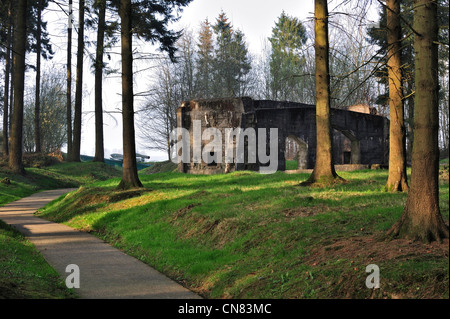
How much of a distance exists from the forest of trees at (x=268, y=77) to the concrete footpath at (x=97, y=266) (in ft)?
14.0

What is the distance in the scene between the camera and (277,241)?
9.28 metres

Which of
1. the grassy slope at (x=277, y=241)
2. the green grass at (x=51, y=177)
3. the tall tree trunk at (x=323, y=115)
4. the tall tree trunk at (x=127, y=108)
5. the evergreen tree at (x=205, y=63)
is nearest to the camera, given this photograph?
the grassy slope at (x=277, y=241)

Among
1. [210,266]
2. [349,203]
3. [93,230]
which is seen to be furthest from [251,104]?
[210,266]

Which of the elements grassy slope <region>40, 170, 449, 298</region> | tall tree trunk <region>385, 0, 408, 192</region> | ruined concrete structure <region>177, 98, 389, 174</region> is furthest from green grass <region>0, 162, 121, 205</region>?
tall tree trunk <region>385, 0, 408, 192</region>

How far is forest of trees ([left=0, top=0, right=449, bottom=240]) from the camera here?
7645 millimetres

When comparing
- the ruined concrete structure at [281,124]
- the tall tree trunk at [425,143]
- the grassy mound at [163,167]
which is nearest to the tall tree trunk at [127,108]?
the ruined concrete structure at [281,124]

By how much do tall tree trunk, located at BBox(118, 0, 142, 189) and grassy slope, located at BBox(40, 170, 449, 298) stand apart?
2.44 meters

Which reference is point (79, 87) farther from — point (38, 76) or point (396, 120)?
point (396, 120)

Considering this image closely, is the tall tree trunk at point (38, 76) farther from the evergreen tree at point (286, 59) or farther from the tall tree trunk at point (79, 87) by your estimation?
the evergreen tree at point (286, 59)

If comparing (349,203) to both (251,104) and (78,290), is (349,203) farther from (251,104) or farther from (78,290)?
(251,104)

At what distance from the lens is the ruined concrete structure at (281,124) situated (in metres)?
27.0

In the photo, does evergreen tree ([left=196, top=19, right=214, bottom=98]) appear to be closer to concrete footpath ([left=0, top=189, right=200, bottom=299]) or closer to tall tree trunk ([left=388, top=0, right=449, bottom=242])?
concrete footpath ([left=0, top=189, right=200, bottom=299])

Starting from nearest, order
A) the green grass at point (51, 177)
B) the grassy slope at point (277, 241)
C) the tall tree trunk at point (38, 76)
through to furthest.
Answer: the grassy slope at point (277, 241) → the green grass at point (51, 177) → the tall tree trunk at point (38, 76)
